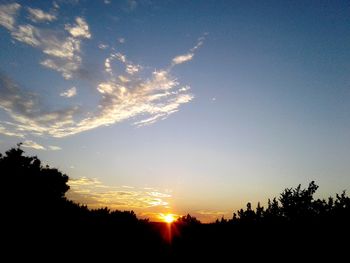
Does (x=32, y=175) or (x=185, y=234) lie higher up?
(x=32, y=175)

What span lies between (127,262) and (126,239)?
1497 millimetres

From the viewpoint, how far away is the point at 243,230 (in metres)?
13.8

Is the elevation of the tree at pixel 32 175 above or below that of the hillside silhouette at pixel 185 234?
above

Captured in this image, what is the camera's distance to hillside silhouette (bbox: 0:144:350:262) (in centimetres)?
1179

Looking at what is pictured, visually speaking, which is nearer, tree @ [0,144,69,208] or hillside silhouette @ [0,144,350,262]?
hillside silhouette @ [0,144,350,262]

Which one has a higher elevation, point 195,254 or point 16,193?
point 16,193

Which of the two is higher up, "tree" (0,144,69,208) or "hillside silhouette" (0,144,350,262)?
"tree" (0,144,69,208)

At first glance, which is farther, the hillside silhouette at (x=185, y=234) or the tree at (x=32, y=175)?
the tree at (x=32, y=175)

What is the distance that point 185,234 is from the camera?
15.5 m

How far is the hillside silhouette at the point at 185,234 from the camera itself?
1179 centimetres

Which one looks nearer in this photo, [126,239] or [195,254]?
[195,254]

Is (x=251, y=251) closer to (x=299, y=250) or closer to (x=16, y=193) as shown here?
(x=299, y=250)

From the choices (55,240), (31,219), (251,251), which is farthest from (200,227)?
(31,219)

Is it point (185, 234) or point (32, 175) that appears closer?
point (185, 234)
